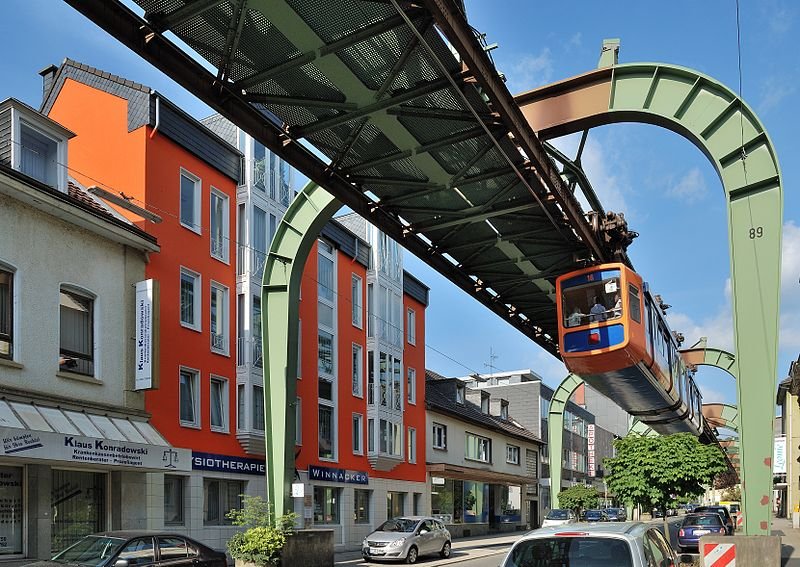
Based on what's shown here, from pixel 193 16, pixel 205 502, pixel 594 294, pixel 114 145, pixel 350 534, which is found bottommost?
pixel 350 534

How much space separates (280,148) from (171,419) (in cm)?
1271

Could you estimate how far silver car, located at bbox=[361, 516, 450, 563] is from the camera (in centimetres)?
2595

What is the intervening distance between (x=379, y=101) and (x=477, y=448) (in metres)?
39.1

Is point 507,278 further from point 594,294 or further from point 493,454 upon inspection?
point 493,454

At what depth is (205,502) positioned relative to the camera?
1001 inches

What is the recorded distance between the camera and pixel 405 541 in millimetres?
26141

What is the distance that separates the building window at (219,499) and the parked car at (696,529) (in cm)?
1515

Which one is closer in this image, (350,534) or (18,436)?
Result: (18,436)

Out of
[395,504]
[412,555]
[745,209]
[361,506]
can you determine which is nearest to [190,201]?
[412,555]

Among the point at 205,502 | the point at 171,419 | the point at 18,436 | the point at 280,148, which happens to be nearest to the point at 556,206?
the point at 280,148

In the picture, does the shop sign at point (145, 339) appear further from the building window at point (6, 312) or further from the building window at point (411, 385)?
the building window at point (411, 385)

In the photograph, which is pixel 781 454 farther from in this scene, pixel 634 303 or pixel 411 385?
pixel 634 303

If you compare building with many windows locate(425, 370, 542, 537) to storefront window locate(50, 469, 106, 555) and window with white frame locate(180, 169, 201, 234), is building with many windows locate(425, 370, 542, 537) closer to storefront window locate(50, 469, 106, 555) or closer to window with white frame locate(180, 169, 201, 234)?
window with white frame locate(180, 169, 201, 234)

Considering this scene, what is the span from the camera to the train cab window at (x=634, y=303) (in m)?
17.8
